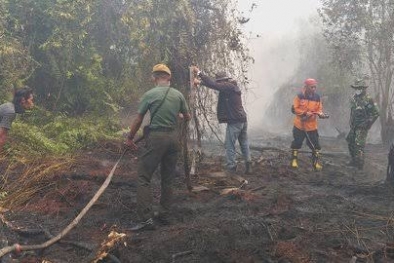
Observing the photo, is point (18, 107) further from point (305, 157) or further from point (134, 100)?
point (305, 157)

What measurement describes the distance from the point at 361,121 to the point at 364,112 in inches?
8.5

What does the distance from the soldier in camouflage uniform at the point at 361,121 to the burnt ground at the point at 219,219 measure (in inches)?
58.1

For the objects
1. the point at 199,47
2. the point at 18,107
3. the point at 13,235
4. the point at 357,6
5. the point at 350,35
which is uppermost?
the point at 357,6

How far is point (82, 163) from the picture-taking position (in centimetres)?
798

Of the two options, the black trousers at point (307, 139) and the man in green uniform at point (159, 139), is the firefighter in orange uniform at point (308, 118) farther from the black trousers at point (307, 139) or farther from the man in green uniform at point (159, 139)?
the man in green uniform at point (159, 139)

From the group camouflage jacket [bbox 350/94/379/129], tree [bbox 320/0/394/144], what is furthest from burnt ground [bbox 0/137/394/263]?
tree [bbox 320/0/394/144]

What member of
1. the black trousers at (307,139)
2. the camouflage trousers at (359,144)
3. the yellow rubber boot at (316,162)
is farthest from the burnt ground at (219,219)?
the camouflage trousers at (359,144)

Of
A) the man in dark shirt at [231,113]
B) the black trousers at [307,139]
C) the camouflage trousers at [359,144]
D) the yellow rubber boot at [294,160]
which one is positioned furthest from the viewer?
the camouflage trousers at [359,144]

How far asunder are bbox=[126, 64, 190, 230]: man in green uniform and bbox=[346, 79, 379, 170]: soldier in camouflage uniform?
567 centimetres

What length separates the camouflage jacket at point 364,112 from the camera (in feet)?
33.4

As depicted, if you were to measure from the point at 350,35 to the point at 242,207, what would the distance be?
40.3 ft

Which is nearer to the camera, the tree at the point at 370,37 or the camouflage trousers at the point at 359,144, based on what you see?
the camouflage trousers at the point at 359,144

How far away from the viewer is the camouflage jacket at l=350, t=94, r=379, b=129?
10.2m

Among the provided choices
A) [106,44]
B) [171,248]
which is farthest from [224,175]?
[106,44]
